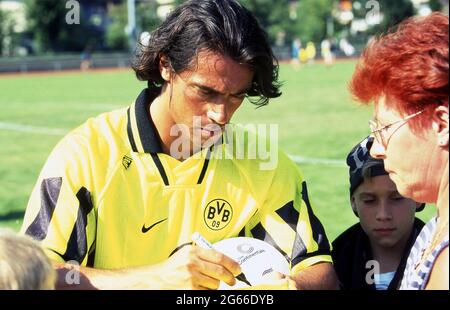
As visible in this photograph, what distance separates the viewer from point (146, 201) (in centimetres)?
345

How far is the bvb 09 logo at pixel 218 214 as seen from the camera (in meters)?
3.57

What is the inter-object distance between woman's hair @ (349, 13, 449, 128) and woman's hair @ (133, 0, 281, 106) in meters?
0.94

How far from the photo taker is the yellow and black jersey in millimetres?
3246

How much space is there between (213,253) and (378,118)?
2.58 feet

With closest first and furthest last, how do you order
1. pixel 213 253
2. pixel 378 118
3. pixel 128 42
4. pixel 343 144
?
1. pixel 378 118
2. pixel 213 253
3. pixel 343 144
4. pixel 128 42

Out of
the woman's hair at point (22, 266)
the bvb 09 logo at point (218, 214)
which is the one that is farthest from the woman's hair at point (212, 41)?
the woman's hair at point (22, 266)

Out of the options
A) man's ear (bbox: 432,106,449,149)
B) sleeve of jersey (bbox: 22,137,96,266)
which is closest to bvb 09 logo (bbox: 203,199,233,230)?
sleeve of jersey (bbox: 22,137,96,266)

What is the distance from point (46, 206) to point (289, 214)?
1111 millimetres

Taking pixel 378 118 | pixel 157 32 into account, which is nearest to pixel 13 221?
pixel 157 32

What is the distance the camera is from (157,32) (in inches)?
155

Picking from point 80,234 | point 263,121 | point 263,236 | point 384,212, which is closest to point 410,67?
point 263,236

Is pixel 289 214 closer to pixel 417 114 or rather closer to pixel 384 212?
pixel 384 212

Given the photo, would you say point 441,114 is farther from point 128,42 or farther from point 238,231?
point 128,42

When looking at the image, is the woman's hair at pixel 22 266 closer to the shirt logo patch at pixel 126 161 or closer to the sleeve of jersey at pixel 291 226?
the shirt logo patch at pixel 126 161
